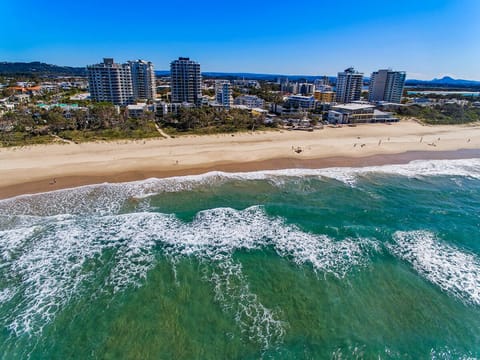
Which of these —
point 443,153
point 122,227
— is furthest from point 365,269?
point 443,153

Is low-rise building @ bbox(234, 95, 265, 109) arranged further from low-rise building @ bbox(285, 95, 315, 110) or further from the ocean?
the ocean

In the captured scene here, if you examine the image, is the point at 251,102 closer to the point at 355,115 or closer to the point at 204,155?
the point at 355,115

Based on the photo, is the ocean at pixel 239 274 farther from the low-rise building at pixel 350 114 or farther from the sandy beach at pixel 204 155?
the low-rise building at pixel 350 114

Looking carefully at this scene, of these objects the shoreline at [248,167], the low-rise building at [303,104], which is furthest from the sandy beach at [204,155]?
the low-rise building at [303,104]

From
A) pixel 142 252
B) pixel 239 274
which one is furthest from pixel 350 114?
pixel 142 252

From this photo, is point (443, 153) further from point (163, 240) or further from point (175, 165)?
point (163, 240)

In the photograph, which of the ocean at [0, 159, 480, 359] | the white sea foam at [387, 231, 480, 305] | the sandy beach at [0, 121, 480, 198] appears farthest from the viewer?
the sandy beach at [0, 121, 480, 198]

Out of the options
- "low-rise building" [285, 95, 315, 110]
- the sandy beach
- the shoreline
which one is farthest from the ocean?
"low-rise building" [285, 95, 315, 110]
